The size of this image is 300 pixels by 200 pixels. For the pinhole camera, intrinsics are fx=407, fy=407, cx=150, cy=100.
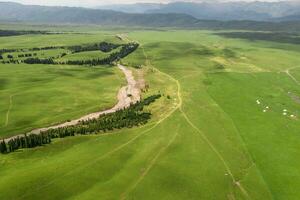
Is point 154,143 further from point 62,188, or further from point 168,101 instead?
point 168,101

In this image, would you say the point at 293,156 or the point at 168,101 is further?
the point at 168,101

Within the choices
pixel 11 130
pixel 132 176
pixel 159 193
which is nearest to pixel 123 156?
pixel 132 176

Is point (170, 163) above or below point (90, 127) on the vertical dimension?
below

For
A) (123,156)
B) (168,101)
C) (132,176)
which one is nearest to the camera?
(132,176)

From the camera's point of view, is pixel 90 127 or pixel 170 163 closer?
pixel 170 163

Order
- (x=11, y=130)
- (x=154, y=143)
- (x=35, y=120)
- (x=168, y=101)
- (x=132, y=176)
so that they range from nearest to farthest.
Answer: (x=132, y=176) → (x=154, y=143) → (x=11, y=130) → (x=35, y=120) → (x=168, y=101)

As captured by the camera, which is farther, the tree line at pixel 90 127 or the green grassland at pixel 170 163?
the tree line at pixel 90 127

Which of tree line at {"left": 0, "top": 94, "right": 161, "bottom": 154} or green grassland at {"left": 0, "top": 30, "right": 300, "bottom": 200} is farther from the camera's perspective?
tree line at {"left": 0, "top": 94, "right": 161, "bottom": 154}
